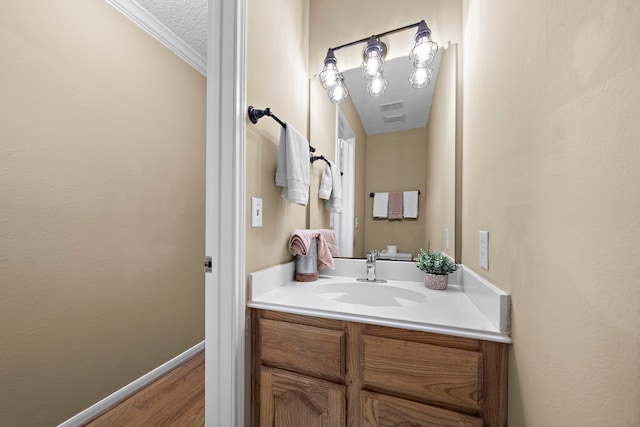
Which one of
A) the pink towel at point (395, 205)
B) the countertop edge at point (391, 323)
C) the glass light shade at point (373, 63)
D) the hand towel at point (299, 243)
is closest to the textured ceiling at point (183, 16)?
the glass light shade at point (373, 63)

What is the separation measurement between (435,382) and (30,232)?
5.86 feet

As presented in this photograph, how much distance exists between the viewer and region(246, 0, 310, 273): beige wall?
99 centimetres

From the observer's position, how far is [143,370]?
1590 mm

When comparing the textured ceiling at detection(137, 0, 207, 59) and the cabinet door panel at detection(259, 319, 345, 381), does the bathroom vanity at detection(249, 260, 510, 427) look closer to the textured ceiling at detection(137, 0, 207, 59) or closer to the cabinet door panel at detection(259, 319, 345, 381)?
the cabinet door panel at detection(259, 319, 345, 381)

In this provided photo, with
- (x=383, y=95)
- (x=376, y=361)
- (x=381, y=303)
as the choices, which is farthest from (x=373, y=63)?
(x=376, y=361)

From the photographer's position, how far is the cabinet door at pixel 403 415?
699mm

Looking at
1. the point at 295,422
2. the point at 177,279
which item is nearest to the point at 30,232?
the point at 177,279

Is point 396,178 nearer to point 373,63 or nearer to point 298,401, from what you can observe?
point 373,63

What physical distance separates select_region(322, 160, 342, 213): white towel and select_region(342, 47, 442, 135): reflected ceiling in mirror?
296 mm

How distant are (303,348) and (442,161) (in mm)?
1087

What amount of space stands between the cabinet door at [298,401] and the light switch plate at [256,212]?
1.84 feet

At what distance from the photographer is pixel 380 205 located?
1408mm

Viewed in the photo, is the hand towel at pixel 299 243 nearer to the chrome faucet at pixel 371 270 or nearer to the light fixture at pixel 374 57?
the chrome faucet at pixel 371 270

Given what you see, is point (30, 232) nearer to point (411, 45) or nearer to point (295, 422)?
point (295, 422)
